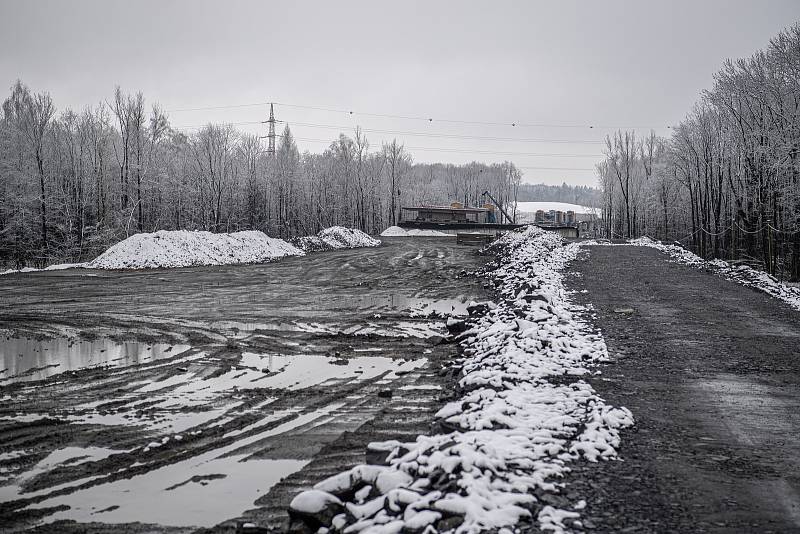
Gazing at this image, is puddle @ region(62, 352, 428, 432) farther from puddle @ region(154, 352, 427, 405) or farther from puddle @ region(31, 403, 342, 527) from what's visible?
puddle @ region(31, 403, 342, 527)

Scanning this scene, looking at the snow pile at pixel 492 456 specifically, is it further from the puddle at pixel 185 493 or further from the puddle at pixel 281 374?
the puddle at pixel 281 374

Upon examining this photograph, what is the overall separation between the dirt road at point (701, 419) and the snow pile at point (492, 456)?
0.31 metres

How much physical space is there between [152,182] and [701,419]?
51958 millimetres

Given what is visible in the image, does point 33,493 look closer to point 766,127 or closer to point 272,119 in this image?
point 766,127

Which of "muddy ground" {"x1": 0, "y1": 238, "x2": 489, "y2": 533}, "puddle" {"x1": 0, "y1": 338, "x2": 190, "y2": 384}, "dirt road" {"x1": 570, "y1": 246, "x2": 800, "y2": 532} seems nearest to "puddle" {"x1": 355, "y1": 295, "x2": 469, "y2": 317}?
"muddy ground" {"x1": 0, "y1": 238, "x2": 489, "y2": 533}

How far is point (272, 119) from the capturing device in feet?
198

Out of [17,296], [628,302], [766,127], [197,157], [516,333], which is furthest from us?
[197,157]

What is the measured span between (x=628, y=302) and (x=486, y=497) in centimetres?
1075

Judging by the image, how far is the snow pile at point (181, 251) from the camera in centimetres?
2900

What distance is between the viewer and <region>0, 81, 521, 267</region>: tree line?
41250 mm

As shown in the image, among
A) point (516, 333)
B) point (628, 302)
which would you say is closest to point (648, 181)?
point (628, 302)

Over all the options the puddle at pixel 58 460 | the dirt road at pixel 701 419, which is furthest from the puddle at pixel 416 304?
the puddle at pixel 58 460

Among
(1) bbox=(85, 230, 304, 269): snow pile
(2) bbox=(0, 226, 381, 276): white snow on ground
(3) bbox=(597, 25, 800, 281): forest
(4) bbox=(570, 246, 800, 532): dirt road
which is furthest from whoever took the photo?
Result: (1) bbox=(85, 230, 304, 269): snow pile

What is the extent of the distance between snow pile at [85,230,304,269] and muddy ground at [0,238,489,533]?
12400 millimetres
